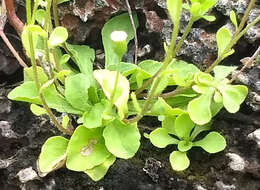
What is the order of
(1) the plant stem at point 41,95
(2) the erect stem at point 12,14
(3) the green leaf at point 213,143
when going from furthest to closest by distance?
(2) the erect stem at point 12,14 → (3) the green leaf at point 213,143 → (1) the plant stem at point 41,95

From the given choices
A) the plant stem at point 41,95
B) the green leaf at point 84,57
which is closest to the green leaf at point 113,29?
the green leaf at point 84,57

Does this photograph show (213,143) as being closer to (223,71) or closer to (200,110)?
(200,110)

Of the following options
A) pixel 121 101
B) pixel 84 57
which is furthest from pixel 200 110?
pixel 84 57

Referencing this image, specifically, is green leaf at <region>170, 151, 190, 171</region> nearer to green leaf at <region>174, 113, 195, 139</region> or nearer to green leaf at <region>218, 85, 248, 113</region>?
green leaf at <region>174, 113, 195, 139</region>

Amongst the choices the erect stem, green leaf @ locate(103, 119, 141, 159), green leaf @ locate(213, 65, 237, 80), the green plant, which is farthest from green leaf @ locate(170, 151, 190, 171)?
the erect stem

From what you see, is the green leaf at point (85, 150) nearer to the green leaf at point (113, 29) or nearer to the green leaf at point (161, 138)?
the green leaf at point (161, 138)
